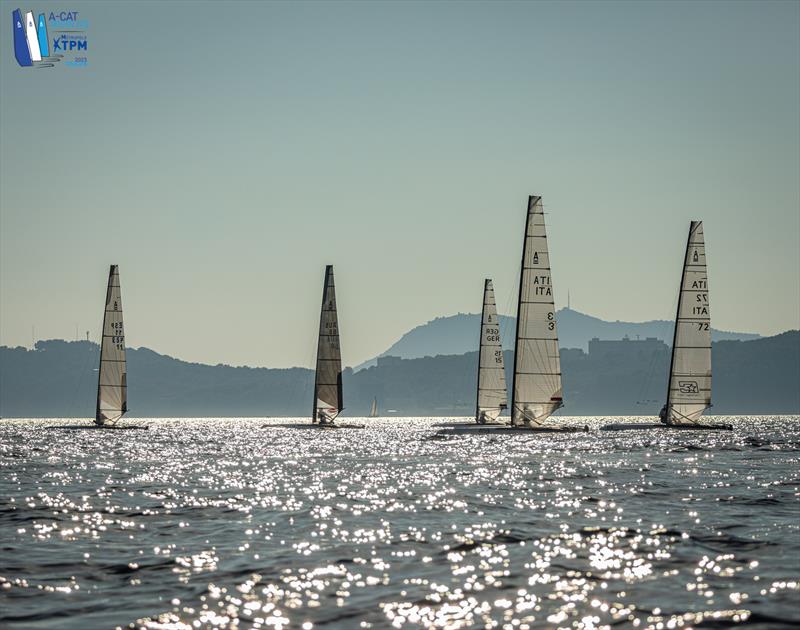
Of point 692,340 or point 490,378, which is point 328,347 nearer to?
point 490,378

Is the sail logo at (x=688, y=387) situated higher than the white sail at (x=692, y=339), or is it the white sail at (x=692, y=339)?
the white sail at (x=692, y=339)

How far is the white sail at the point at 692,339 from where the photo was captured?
87.9 m

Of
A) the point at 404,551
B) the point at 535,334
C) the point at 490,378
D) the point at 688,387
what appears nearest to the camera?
the point at 404,551

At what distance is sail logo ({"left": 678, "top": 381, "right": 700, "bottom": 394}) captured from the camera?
90.9 metres

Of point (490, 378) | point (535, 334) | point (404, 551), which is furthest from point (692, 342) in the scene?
point (404, 551)

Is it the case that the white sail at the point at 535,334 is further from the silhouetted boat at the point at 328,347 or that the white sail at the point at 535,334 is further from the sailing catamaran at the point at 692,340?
the silhouetted boat at the point at 328,347

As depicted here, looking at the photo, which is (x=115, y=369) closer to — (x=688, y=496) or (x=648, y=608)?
(x=688, y=496)

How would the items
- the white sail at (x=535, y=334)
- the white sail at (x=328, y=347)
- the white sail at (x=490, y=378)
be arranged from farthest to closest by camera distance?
the white sail at (x=328, y=347)
the white sail at (x=490, y=378)
the white sail at (x=535, y=334)

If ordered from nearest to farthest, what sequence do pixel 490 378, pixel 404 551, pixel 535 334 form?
pixel 404 551, pixel 535 334, pixel 490 378

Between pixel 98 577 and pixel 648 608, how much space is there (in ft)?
31.4

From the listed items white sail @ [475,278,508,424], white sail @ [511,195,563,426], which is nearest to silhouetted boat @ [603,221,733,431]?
white sail @ [475,278,508,424]

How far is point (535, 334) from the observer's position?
243 ft

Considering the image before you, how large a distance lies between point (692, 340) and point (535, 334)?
21.4 meters

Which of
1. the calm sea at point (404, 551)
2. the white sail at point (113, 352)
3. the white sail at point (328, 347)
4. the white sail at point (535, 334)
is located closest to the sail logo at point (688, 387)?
the white sail at point (535, 334)
